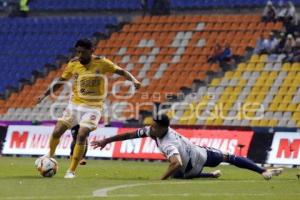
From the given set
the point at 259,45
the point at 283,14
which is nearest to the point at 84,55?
the point at 259,45

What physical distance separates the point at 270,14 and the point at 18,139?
38.7 ft

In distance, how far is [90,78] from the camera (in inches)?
654

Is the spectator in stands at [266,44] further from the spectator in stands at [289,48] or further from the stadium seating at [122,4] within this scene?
the stadium seating at [122,4]

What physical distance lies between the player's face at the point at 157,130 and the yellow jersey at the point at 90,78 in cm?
129

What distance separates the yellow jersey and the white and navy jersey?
117 centimetres

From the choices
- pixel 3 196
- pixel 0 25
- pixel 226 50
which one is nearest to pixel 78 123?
pixel 3 196

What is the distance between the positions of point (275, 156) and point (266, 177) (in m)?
8.32

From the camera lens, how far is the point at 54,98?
37.4 meters

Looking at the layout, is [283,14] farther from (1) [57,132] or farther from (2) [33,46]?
(1) [57,132]

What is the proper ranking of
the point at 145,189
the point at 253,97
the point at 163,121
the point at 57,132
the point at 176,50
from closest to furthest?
the point at 145,189 < the point at 163,121 < the point at 57,132 < the point at 253,97 < the point at 176,50

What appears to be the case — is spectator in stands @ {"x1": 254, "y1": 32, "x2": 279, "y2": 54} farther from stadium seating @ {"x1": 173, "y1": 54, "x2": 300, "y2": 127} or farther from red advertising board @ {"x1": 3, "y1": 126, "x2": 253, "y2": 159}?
red advertising board @ {"x1": 3, "y1": 126, "x2": 253, "y2": 159}

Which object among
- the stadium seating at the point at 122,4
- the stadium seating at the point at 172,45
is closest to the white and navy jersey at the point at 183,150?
the stadium seating at the point at 172,45

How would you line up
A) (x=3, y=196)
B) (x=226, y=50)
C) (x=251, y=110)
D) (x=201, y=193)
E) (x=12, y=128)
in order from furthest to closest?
(x=226, y=50) → (x=251, y=110) → (x=12, y=128) → (x=201, y=193) → (x=3, y=196)

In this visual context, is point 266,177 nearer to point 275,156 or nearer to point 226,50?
point 275,156
